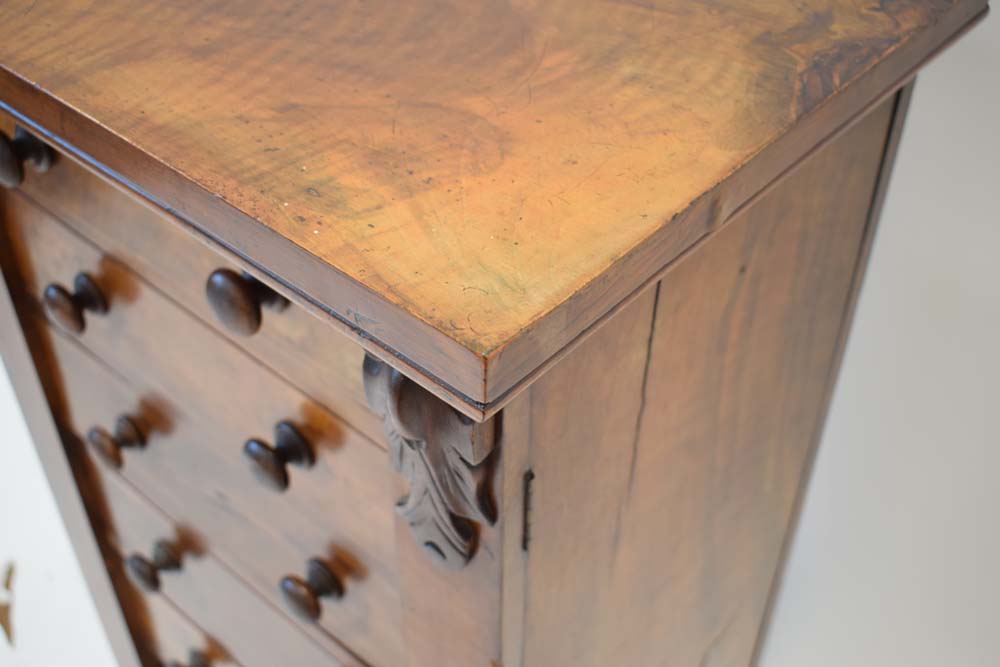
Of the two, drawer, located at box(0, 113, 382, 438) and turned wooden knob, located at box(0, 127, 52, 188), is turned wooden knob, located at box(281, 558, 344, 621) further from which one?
turned wooden knob, located at box(0, 127, 52, 188)

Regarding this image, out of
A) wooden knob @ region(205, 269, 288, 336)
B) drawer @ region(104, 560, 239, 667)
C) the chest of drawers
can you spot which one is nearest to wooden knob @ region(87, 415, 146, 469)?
the chest of drawers

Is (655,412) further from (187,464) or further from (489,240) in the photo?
(187,464)

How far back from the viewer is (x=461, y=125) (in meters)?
0.47

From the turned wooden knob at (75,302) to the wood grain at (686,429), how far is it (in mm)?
386

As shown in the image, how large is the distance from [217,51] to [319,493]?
0.89 feet

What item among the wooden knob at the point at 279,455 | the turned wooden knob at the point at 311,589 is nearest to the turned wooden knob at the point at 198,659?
the turned wooden knob at the point at 311,589

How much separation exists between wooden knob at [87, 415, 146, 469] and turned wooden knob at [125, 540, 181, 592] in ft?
0.26

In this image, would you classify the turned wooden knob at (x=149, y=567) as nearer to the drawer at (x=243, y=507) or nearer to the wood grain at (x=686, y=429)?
the drawer at (x=243, y=507)

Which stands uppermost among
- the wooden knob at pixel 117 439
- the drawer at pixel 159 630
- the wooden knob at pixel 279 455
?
the wooden knob at pixel 279 455

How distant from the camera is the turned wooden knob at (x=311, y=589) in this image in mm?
684

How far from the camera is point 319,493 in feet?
2.15

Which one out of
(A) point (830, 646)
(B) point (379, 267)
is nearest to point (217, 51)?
(B) point (379, 267)

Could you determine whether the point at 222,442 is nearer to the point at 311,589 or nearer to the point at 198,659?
the point at 311,589

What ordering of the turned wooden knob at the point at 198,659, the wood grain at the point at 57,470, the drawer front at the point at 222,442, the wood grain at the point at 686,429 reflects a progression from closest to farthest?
the wood grain at the point at 686,429 < the drawer front at the point at 222,442 < the wood grain at the point at 57,470 < the turned wooden knob at the point at 198,659
